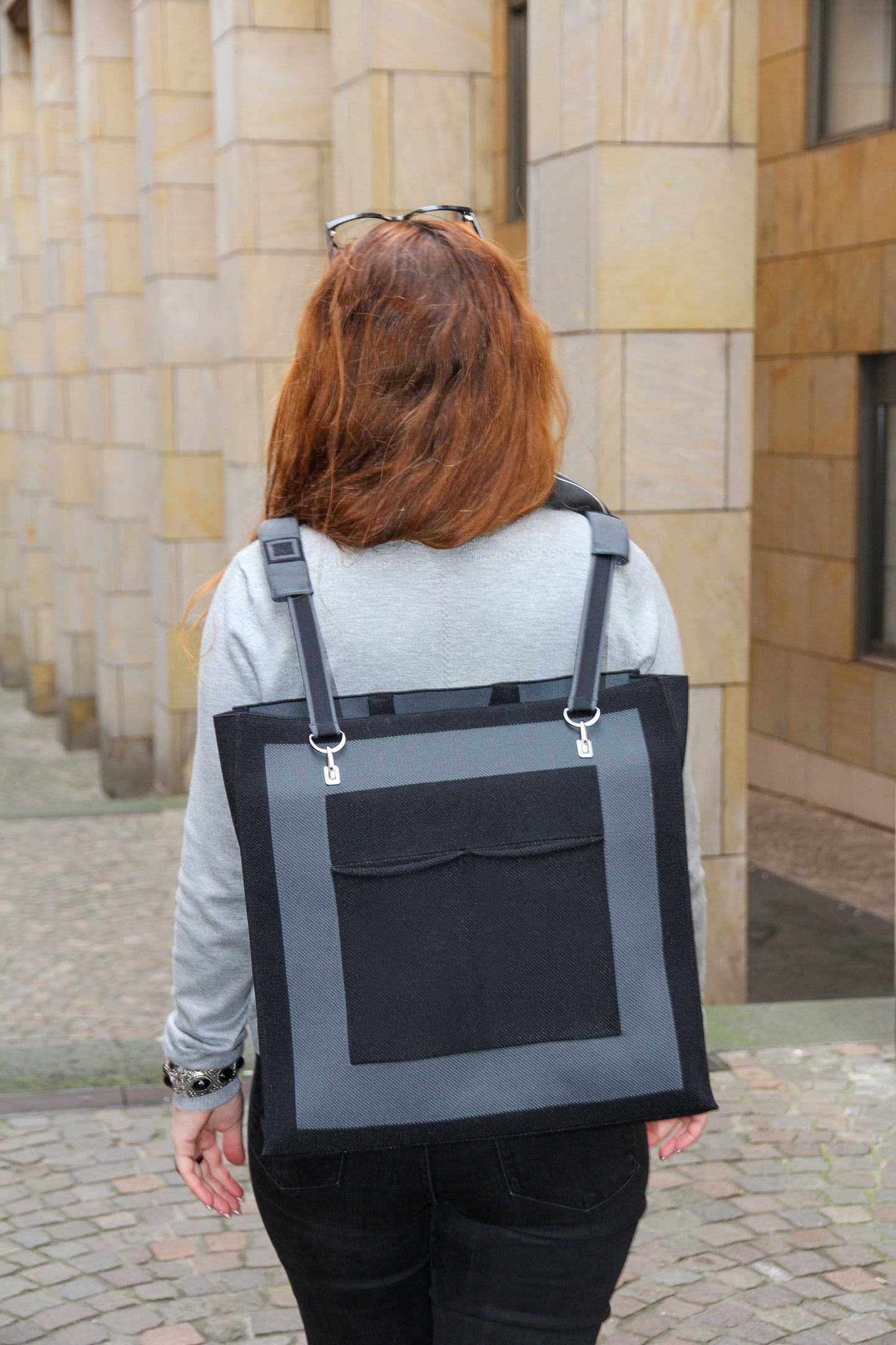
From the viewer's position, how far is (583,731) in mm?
1847

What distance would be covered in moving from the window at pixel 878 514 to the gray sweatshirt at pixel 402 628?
29.5 ft

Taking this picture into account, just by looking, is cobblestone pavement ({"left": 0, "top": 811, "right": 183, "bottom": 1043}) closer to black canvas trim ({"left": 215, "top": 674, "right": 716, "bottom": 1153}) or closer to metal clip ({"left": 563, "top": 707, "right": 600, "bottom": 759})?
black canvas trim ({"left": 215, "top": 674, "right": 716, "bottom": 1153})

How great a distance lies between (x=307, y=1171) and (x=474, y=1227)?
197 millimetres

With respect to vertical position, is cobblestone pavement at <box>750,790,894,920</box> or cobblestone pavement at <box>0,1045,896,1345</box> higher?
cobblestone pavement at <box>0,1045,896,1345</box>

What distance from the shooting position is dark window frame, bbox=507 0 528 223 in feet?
47.6

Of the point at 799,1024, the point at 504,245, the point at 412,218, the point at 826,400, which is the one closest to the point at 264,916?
the point at 412,218

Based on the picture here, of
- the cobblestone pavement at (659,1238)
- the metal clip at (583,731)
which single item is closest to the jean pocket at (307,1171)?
the metal clip at (583,731)

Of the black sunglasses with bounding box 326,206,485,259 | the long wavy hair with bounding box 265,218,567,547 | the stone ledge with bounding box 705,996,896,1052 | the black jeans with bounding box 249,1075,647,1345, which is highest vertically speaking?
the black sunglasses with bounding box 326,206,485,259

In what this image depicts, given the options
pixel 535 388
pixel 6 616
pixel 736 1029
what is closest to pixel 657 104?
pixel 736 1029

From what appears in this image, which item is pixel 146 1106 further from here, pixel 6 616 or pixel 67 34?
pixel 6 616

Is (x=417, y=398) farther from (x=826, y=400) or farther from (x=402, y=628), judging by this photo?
(x=826, y=400)

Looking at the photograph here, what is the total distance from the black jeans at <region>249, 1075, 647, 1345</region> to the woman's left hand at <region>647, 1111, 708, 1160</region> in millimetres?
106

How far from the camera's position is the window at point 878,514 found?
1055 cm

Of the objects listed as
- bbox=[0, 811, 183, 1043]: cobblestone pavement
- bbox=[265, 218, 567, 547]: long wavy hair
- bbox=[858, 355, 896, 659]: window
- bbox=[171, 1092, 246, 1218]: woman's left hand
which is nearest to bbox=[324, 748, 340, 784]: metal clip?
bbox=[265, 218, 567, 547]: long wavy hair
